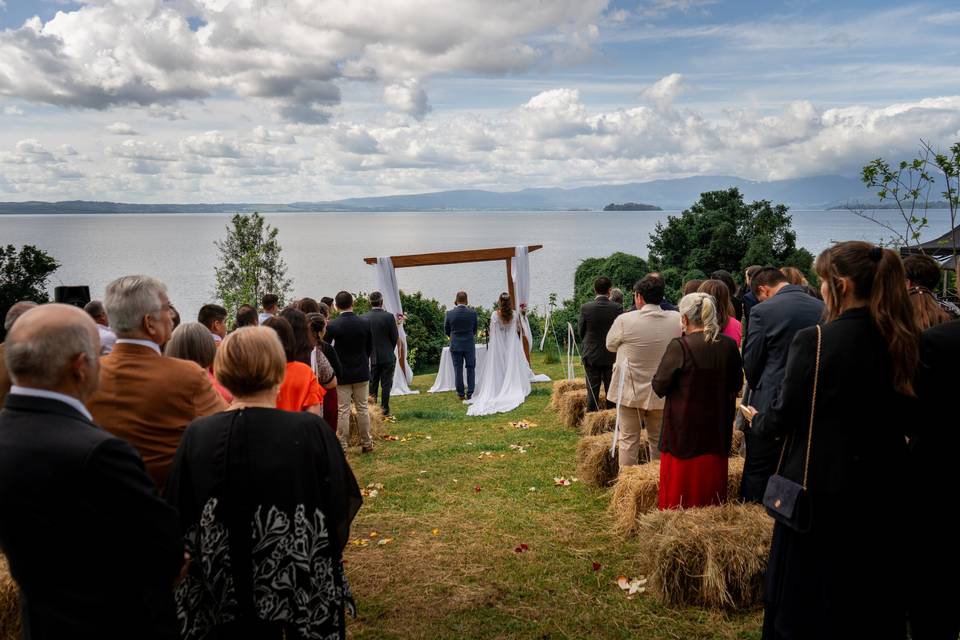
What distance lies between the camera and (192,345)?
12.5 ft

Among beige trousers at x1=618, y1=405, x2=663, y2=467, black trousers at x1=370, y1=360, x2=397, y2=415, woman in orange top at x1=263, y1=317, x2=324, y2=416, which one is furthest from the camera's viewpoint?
black trousers at x1=370, y1=360, x2=397, y2=415

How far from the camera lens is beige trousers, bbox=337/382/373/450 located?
859 cm

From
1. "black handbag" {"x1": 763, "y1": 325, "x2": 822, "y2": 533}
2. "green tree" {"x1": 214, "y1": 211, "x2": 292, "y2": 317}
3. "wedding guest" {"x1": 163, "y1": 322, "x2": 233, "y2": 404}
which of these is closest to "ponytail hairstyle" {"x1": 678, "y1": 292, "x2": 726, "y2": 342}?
"black handbag" {"x1": 763, "y1": 325, "x2": 822, "y2": 533}

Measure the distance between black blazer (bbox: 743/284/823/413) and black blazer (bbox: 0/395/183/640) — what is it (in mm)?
3883

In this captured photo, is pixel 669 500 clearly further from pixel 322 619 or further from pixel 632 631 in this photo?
pixel 322 619

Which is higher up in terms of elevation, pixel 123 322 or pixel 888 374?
pixel 123 322

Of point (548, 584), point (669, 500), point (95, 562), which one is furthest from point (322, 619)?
point (669, 500)

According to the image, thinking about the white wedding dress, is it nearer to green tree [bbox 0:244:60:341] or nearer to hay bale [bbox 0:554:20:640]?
hay bale [bbox 0:554:20:640]

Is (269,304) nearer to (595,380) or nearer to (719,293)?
(595,380)

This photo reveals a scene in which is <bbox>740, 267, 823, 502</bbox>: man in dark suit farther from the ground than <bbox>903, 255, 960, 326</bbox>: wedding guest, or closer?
closer

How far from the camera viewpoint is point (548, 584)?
4.74 meters

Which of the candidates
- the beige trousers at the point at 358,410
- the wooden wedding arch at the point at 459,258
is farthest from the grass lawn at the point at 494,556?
the wooden wedding arch at the point at 459,258

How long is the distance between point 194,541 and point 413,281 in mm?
64544

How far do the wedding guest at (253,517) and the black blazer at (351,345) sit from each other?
587 cm
